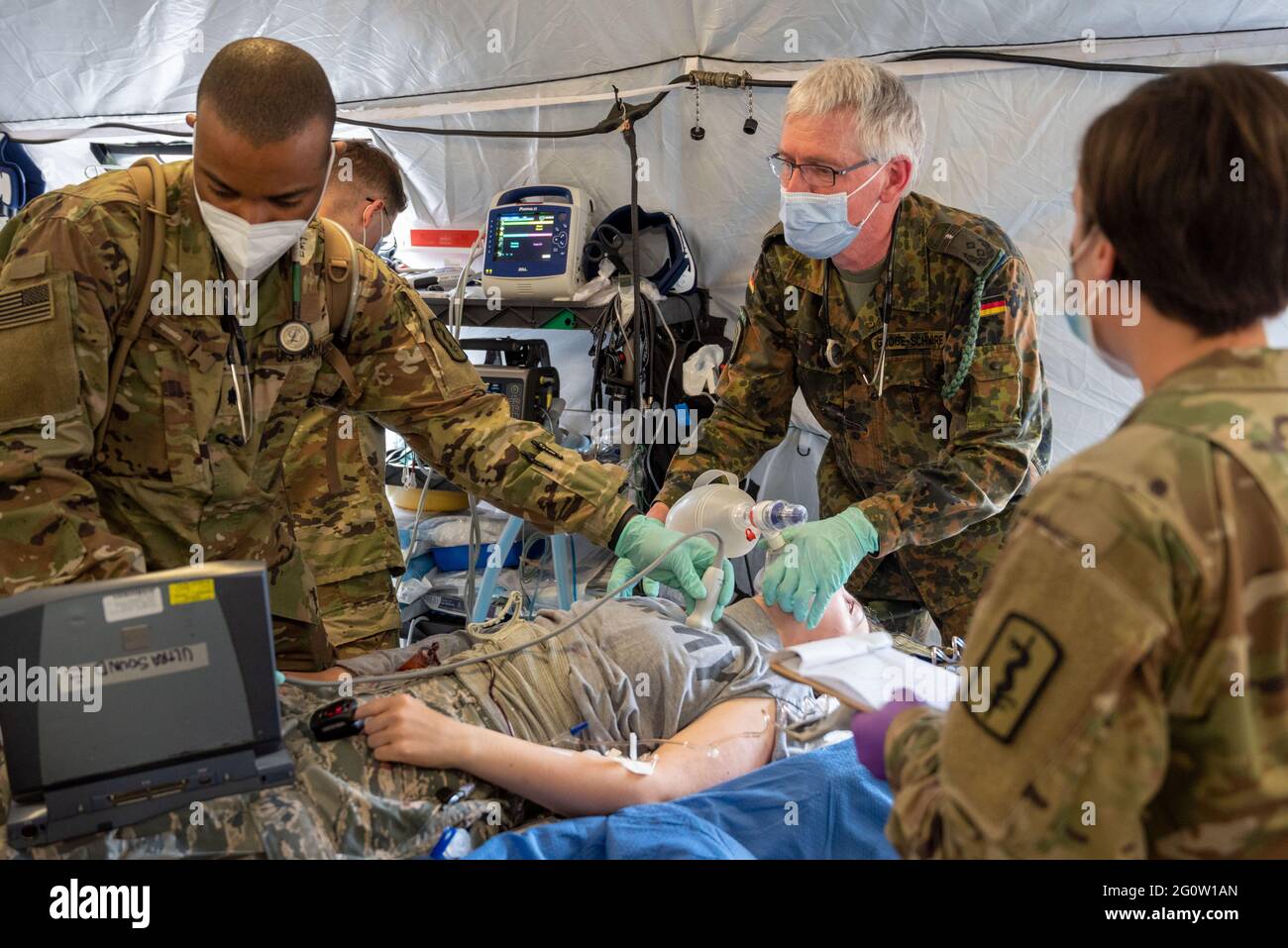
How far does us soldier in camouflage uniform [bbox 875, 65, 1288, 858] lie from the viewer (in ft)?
2.72

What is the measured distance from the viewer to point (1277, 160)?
0.88m

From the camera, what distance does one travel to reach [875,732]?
1228mm

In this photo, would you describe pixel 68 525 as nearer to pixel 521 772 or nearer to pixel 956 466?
pixel 521 772

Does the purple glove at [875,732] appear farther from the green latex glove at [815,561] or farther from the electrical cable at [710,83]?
the electrical cable at [710,83]

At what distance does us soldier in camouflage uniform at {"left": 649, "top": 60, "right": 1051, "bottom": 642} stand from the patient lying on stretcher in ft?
0.69

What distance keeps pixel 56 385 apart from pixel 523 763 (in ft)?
3.08

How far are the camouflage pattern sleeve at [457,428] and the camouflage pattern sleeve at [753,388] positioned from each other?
1.56 feet

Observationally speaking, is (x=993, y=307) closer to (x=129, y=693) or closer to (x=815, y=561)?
(x=815, y=561)

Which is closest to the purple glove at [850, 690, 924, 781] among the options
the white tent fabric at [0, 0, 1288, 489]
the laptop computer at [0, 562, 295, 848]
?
the laptop computer at [0, 562, 295, 848]

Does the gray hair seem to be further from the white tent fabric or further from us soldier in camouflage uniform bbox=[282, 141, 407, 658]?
us soldier in camouflage uniform bbox=[282, 141, 407, 658]

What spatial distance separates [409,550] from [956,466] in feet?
6.75

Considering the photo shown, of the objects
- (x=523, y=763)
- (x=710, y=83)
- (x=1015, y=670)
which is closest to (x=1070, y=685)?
(x=1015, y=670)

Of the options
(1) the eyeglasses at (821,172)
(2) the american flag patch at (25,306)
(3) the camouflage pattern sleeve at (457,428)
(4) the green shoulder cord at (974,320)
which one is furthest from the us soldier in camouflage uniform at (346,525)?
(4) the green shoulder cord at (974,320)

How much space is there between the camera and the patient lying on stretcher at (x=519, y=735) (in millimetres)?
1527
